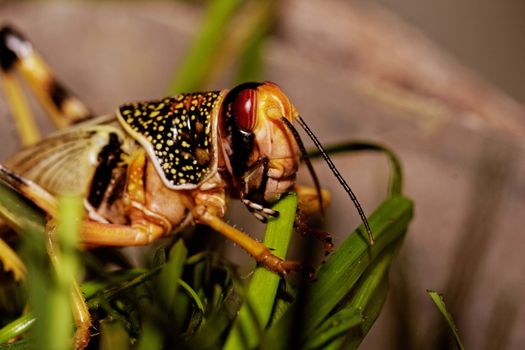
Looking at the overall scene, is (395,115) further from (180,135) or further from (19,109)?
(19,109)

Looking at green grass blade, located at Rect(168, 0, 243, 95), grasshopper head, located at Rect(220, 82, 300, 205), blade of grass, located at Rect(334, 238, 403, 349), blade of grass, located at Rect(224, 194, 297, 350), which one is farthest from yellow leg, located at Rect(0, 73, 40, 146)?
blade of grass, located at Rect(334, 238, 403, 349)

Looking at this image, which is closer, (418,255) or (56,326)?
(56,326)

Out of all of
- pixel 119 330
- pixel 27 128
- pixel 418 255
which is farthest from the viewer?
pixel 27 128

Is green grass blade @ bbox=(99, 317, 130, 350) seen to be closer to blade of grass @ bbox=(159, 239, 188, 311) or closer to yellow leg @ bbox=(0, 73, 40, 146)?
blade of grass @ bbox=(159, 239, 188, 311)

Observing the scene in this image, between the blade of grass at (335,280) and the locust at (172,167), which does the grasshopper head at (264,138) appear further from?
the blade of grass at (335,280)

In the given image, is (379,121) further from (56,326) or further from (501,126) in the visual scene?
(56,326)

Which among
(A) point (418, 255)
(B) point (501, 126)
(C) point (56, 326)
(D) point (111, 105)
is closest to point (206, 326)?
(C) point (56, 326)
